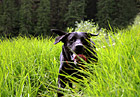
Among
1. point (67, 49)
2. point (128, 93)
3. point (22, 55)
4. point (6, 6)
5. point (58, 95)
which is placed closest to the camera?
point (128, 93)

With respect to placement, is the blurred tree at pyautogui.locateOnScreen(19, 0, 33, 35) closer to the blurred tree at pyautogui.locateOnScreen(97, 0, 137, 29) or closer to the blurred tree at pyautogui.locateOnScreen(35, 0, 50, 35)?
the blurred tree at pyautogui.locateOnScreen(35, 0, 50, 35)

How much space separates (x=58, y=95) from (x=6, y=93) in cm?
78

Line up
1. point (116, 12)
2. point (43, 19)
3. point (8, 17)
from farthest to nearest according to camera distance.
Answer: point (116, 12), point (43, 19), point (8, 17)

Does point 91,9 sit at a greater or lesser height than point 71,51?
greater

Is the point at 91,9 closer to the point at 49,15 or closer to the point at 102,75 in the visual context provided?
the point at 49,15

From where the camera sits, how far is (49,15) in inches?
1026

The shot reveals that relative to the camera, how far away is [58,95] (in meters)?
2.42

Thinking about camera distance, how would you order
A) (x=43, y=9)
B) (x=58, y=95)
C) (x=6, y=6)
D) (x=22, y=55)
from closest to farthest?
(x=58, y=95)
(x=22, y=55)
(x=6, y=6)
(x=43, y=9)

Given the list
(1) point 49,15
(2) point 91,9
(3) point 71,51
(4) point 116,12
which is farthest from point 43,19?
(3) point 71,51

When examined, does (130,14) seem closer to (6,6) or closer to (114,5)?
(114,5)

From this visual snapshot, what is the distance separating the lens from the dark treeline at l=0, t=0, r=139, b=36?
906 inches

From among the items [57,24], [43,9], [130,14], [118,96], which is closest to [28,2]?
[43,9]

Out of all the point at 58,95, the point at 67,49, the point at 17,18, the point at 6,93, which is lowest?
the point at 58,95

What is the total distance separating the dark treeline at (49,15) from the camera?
75.5ft
